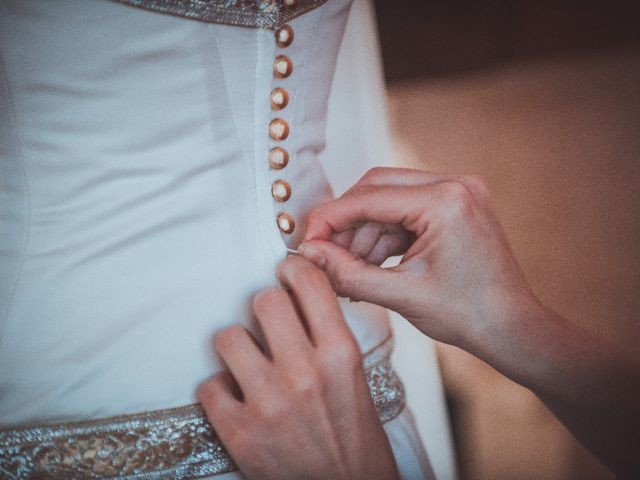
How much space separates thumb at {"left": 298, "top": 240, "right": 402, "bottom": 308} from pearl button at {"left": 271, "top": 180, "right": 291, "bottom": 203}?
5 cm

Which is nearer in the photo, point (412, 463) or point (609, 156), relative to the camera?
point (412, 463)

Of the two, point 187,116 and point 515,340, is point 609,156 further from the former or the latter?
point 187,116

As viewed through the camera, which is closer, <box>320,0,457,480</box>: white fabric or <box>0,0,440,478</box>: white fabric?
<box>0,0,440,478</box>: white fabric

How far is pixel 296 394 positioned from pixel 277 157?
188 millimetres

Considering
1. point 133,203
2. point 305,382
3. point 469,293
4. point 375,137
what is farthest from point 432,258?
point 375,137

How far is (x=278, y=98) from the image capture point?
0.38m

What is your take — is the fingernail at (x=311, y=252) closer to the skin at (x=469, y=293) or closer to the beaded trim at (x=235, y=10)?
the skin at (x=469, y=293)

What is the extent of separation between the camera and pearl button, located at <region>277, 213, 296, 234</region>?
0.40m

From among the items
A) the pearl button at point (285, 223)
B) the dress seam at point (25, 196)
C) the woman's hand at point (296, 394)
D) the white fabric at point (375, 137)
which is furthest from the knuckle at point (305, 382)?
the white fabric at point (375, 137)

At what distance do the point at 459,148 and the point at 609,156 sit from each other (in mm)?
324

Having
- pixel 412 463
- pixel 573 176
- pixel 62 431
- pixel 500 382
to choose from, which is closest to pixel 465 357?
pixel 500 382

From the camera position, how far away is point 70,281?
0.38m

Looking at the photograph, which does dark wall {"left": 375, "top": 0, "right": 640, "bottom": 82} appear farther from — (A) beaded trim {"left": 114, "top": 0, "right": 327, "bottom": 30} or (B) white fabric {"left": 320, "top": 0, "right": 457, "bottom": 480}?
(A) beaded trim {"left": 114, "top": 0, "right": 327, "bottom": 30}

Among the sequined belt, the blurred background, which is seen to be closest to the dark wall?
the blurred background
